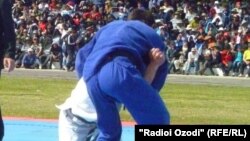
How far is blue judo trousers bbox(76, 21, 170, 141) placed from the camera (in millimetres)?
4621

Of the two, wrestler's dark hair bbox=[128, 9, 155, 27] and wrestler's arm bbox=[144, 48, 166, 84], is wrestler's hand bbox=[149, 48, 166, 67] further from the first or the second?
wrestler's dark hair bbox=[128, 9, 155, 27]

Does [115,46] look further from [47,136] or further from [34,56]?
[34,56]

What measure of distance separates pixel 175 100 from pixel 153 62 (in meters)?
11.7

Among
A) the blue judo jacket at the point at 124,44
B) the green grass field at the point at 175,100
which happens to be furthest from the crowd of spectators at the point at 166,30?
the blue judo jacket at the point at 124,44

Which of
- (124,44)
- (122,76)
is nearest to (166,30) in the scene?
(124,44)

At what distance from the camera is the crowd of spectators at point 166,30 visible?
27047 millimetres

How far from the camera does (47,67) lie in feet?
93.8

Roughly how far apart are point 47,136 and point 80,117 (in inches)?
177

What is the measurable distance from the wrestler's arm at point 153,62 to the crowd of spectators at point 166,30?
2064 cm

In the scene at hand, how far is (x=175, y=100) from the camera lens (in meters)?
16.5

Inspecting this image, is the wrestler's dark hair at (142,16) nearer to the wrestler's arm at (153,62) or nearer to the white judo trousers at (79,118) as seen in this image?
the wrestler's arm at (153,62)

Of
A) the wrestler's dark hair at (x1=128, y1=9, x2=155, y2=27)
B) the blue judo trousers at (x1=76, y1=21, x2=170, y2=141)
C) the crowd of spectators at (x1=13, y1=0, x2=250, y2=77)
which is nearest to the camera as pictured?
the blue judo trousers at (x1=76, y1=21, x2=170, y2=141)

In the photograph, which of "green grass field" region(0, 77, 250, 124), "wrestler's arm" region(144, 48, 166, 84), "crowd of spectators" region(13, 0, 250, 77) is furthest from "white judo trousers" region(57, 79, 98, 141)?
"crowd of spectators" region(13, 0, 250, 77)

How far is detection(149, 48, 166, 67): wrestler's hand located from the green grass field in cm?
693
